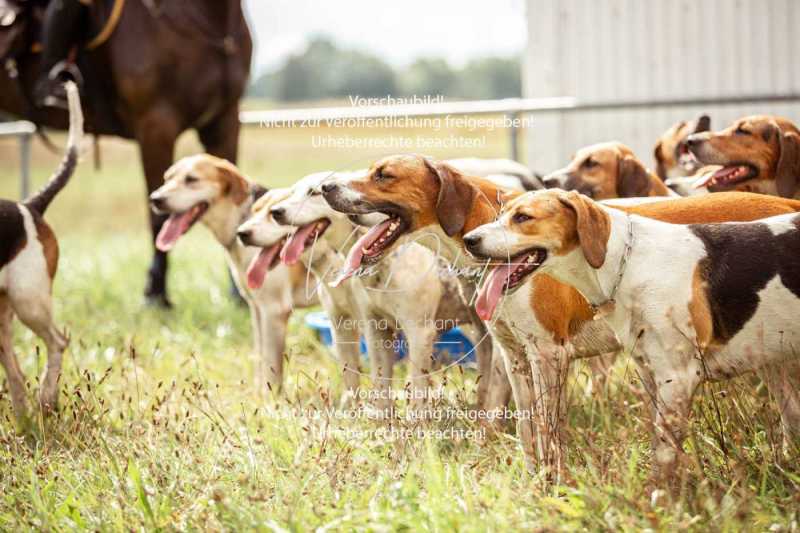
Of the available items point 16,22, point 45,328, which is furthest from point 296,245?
point 16,22

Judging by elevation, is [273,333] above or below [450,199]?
below

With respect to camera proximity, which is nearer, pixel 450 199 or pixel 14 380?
pixel 450 199

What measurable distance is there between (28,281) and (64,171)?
2.46 ft

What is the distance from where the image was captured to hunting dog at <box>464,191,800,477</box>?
3.51 metres

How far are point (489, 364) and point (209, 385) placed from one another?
4.69 ft

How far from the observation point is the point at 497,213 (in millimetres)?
4109

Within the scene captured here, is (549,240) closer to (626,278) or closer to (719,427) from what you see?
(626,278)

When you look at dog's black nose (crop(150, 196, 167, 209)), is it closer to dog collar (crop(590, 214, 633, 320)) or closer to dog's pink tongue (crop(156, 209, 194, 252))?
dog's pink tongue (crop(156, 209, 194, 252))

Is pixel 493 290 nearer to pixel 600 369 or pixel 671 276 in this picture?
pixel 671 276

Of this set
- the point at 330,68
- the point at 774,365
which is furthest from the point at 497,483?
the point at 330,68

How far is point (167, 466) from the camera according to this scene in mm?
4082

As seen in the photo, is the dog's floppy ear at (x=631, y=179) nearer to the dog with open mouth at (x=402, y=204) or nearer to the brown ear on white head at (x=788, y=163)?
the brown ear on white head at (x=788, y=163)

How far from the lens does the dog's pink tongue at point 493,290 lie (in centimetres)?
354

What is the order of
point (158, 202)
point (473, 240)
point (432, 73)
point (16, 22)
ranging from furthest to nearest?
point (432, 73)
point (16, 22)
point (158, 202)
point (473, 240)
